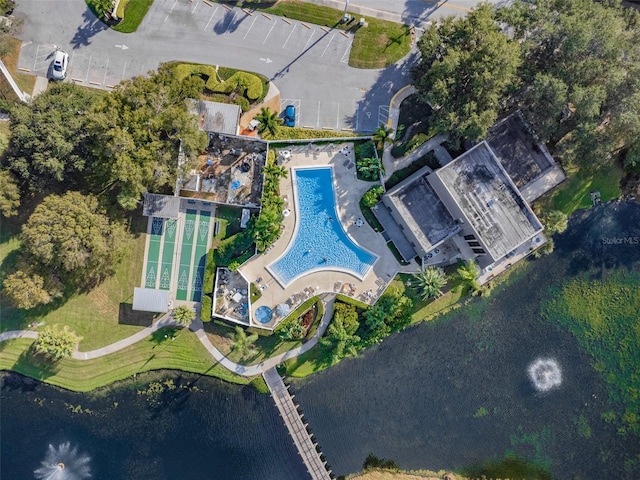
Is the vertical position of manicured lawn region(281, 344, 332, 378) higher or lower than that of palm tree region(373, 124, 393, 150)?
lower

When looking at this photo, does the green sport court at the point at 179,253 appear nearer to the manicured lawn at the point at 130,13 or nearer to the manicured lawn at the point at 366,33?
the manicured lawn at the point at 130,13

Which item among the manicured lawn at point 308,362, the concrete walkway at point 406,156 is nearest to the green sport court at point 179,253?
the manicured lawn at point 308,362

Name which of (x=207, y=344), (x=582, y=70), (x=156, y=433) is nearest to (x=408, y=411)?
(x=207, y=344)

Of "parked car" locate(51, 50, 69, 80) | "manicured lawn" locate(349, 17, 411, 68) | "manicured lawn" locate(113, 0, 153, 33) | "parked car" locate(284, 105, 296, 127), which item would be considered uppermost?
"manicured lawn" locate(113, 0, 153, 33)

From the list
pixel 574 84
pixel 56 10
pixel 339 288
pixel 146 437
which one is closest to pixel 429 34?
pixel 574 84

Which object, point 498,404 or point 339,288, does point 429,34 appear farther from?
point 498,404

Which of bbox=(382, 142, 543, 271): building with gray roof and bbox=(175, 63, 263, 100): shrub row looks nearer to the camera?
bbox=(382, 142, 543, 271): building with gray roof

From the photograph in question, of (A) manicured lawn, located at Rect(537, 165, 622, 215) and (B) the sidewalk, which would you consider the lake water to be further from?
(B) the sidewalk

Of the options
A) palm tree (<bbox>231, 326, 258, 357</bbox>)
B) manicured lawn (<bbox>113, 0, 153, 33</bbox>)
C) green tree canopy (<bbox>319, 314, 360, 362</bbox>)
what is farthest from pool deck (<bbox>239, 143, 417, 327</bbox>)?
manicured lawn (<bbox>113, 0, 153, 33</bbox>)

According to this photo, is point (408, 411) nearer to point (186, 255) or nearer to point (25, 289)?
point (186, 255)
